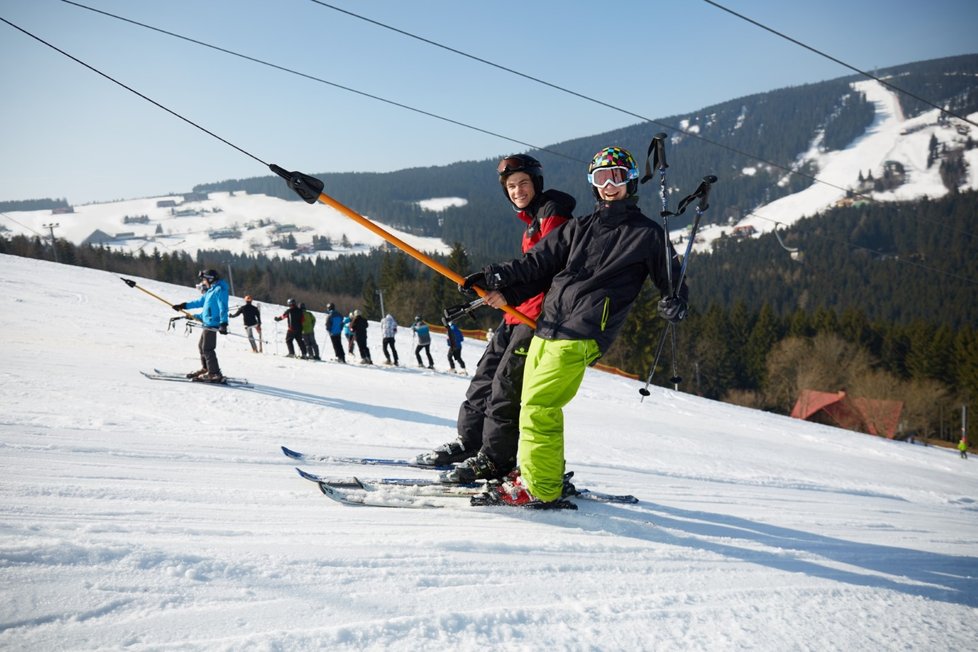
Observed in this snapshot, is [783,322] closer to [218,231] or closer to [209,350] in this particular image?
[209,350]

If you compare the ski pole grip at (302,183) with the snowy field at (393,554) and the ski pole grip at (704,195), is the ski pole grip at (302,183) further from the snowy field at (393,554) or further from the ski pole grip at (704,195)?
the ski pole grip at (704,195)

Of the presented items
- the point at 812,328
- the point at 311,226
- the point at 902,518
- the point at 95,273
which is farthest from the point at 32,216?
the point at 902,518

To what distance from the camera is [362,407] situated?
333 inches

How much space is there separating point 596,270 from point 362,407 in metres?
6.08

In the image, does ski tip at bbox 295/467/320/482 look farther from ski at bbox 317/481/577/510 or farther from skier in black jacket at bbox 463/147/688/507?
skier in black jacket at bbox 463/147/688/507

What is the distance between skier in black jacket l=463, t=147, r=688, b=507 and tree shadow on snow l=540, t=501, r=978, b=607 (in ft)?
1.57

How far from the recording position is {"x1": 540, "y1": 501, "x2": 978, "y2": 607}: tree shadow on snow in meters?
2.99

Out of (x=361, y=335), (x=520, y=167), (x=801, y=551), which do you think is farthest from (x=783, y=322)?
(x=520, y=167)

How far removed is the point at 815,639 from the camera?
217cm

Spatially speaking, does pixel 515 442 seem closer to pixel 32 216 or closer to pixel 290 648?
pixel 290 648

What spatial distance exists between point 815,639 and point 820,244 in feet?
536

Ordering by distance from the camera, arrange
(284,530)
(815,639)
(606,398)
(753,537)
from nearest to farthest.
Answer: (815,639) → (284,530) → (753,537) → (606,398)

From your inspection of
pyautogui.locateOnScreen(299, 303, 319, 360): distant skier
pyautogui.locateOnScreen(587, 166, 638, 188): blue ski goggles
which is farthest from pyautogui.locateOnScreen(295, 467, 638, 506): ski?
pyautogui.locateOnScreen(299, 303, 319, 360): distant skier

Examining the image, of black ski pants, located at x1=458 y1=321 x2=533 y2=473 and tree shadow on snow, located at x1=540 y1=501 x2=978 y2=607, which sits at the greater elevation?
black ski pants, located at x1=458 y1=321 x2=533 y2=473
